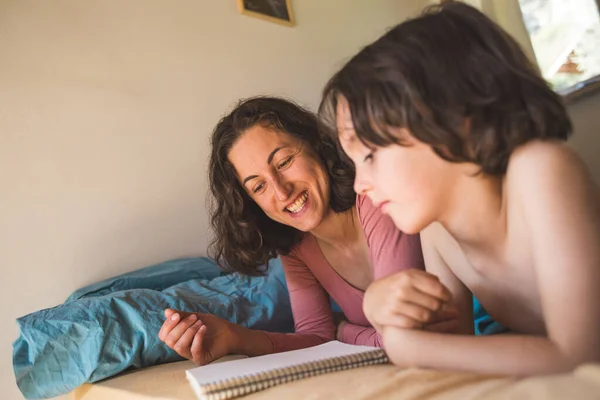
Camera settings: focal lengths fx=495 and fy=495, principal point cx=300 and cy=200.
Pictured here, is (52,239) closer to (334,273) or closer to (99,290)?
(99,290)

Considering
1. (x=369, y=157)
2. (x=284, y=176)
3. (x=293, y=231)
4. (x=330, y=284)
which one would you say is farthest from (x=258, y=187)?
(x=369, y=157)

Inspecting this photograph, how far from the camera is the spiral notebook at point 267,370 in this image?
623mm

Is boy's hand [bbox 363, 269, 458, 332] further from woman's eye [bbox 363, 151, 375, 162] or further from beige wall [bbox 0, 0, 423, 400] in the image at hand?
beige wall [bbox 0, 0, 423, 400]

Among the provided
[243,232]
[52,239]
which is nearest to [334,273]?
[243,232]

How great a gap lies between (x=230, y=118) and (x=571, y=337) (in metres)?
0.83

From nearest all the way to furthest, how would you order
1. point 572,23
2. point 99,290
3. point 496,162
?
point 496,162 → point 99,290 → point 572,23

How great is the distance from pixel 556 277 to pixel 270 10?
166cm

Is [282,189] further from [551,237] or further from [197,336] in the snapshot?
[551,237]

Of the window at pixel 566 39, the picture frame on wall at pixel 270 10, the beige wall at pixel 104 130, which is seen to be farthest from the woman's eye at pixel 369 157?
the picture frame on wall at pixel 270 10

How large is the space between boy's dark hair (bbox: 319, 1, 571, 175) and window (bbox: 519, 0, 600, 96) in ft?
3.53

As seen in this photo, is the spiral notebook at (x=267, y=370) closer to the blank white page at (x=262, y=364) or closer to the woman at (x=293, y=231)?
the blank white page at (x=262, y=364)

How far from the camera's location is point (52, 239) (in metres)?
1.37

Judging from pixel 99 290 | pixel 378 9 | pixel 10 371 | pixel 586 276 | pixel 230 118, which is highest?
pixel 378 9

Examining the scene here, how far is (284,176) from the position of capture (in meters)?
1.04
